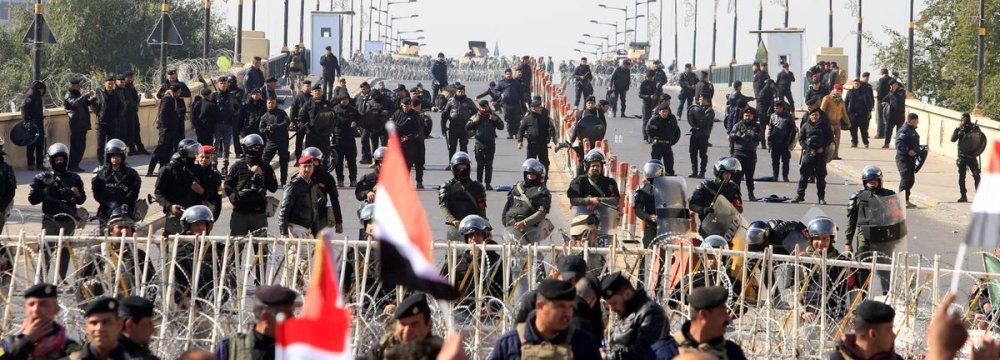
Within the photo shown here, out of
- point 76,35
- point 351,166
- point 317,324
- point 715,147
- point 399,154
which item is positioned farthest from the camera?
point 76,35

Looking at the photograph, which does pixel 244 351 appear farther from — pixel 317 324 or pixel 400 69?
pixel 400 69

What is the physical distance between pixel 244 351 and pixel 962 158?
20510 mm

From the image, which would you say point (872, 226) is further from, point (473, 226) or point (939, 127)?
point (939, 127)

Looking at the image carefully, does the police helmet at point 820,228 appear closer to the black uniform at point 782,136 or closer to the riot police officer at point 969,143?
the riot police officer at point 969,143

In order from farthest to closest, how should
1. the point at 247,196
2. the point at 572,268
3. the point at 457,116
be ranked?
1. the point at 457,116
2. the point at 247,196
3. the point at 572,268

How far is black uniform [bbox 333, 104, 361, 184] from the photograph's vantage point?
2803 cm

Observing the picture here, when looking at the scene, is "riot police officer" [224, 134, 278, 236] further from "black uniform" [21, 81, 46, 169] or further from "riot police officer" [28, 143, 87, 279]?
"black uniform" [21, 81, 46, 169]

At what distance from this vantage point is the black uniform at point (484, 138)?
1089 inches

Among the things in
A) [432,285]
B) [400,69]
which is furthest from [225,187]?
[400,69]

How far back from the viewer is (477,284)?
12992mm

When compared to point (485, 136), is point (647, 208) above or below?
below

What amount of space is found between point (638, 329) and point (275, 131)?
17.6 m

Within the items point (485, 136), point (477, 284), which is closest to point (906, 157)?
point (485, 136)

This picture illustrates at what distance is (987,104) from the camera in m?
53.9
